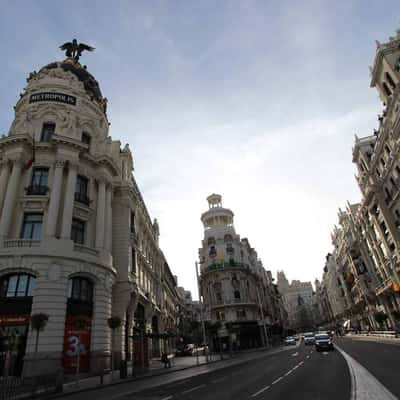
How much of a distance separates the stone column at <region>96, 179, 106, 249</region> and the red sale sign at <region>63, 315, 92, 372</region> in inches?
267

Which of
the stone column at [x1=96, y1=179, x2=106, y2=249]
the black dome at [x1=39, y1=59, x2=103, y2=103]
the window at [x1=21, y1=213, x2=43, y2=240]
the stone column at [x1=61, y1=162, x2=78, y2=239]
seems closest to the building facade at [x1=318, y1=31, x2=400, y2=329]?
the stone column at [x1=96, y1=179, x2=106, y2=249]

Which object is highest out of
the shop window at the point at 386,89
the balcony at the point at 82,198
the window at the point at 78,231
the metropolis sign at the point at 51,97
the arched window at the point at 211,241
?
the shop window at the point at 386,89

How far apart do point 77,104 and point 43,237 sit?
1740 cm

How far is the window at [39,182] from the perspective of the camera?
1053 inches

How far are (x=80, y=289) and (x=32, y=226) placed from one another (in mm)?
7499

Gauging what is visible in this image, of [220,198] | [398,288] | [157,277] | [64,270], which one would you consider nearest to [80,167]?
[64,270]

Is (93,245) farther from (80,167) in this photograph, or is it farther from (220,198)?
(220,198)

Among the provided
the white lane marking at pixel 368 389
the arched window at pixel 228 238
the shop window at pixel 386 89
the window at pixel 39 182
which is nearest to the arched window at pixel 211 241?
the arched window at pixel 228 238

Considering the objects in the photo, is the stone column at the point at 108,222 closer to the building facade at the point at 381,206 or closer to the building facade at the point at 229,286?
the building facade at the point at 229,286

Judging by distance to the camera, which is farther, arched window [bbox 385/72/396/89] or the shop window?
the shop window

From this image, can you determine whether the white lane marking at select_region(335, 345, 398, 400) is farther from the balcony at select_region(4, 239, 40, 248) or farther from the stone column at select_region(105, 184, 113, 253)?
the balcony at select_region(4, 239, 40, 248)

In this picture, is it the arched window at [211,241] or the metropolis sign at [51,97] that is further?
the arched window at [211,241]

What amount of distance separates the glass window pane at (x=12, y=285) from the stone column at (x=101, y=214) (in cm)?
696

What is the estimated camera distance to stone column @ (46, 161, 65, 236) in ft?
80.3
